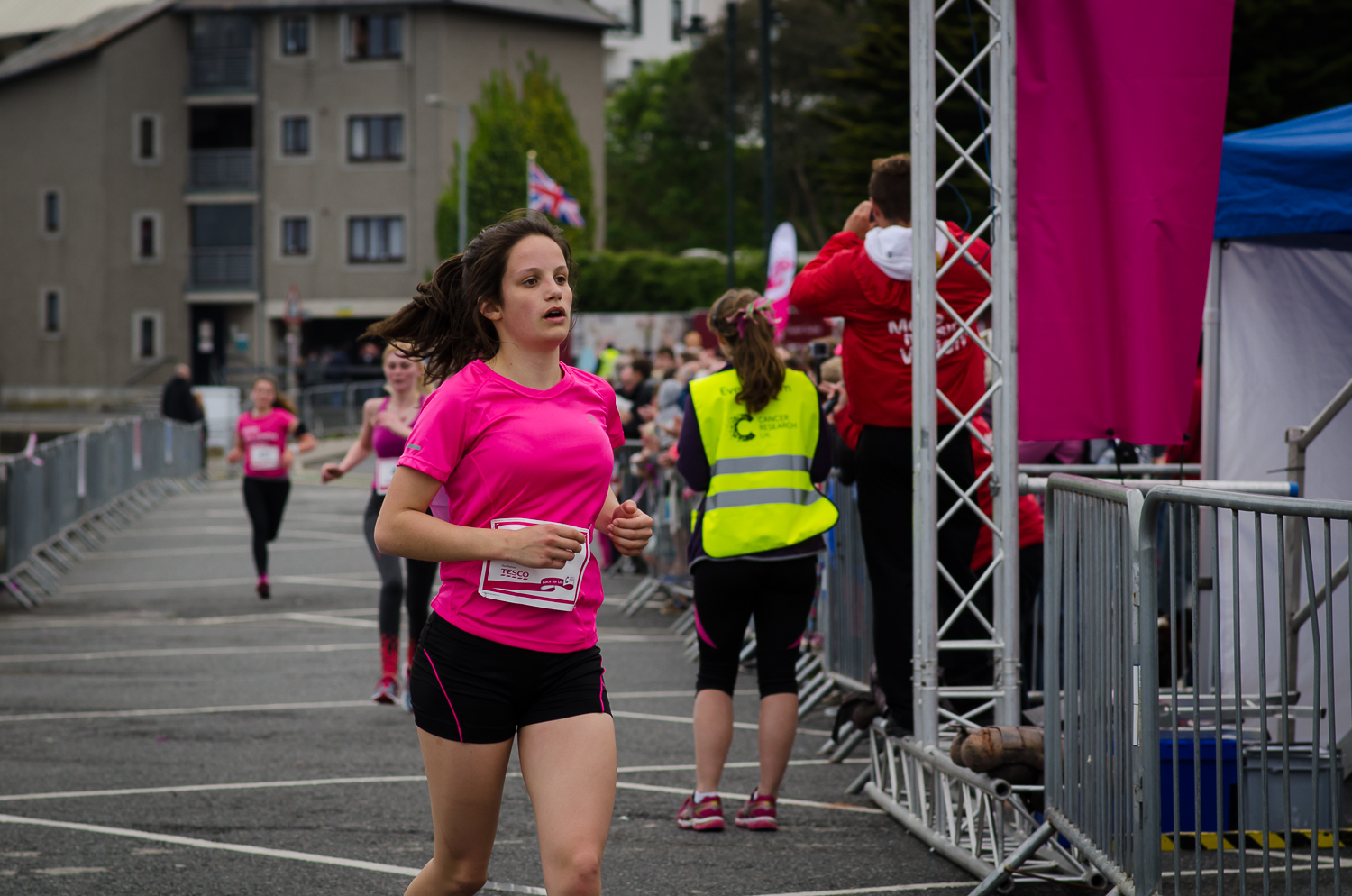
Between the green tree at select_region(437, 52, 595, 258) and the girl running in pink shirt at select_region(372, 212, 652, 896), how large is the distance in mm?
48016

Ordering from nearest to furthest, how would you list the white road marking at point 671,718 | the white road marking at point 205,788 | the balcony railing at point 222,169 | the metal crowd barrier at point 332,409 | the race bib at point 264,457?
the white road marking at point 205,788 < the white road marking at point 671,718 < the race bib at point 264,457 < the metal crowd barrier at point 332,409 < the balcony railing at point 222,169

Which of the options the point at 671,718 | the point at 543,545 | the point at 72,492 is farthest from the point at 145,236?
the point at 543,545

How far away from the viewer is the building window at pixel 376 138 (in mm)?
53469

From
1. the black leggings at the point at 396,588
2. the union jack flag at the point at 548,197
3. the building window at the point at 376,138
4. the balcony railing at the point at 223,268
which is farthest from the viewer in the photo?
the balcony railing at the point at 223,268

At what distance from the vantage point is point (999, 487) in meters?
5.75

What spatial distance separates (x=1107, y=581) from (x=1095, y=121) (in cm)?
193

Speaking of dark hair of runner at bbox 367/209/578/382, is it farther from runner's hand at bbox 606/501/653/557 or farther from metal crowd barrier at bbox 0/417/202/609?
metal crowd barrier at bbox 0/417/202/609

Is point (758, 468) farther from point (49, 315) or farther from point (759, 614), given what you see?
point (49, 315)

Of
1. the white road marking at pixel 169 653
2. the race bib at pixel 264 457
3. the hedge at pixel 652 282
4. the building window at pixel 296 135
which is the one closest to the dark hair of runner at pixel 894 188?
the white road marking at pixel 169 653

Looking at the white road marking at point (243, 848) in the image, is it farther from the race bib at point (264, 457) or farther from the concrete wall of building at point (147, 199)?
the concrete wall of building at point (147, 199)

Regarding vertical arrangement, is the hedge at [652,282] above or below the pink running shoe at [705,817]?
above

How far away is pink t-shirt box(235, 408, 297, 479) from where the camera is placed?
45.6ft

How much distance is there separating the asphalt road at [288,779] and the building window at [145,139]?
1759 inches

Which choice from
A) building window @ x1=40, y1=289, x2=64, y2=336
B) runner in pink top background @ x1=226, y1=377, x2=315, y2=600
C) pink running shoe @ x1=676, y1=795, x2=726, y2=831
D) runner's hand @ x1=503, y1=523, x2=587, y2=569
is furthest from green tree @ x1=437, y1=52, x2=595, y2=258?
runner's hand @ x1=503, y1=523, x2=587, y2=569
